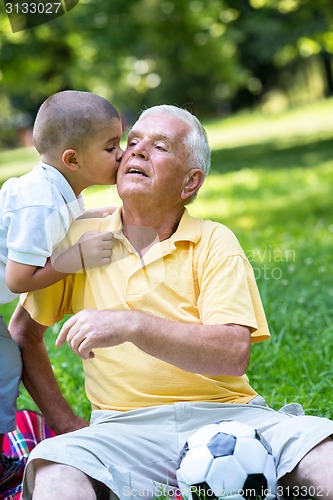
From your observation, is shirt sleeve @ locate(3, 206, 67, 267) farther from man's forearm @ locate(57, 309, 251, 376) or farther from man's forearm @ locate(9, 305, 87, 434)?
man's forearm @ locate(9, 305, 87, 434)

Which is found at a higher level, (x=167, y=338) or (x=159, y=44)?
(x=167, y=338)

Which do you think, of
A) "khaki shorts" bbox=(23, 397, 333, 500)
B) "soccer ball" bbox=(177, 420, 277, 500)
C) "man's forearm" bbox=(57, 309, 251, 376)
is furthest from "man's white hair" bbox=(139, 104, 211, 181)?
"soccer ball" bbox=(177, 420, 277, 500)

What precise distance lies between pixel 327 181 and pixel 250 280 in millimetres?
9334

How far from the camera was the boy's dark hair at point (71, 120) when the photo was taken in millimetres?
3082

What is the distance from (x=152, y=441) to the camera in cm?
290

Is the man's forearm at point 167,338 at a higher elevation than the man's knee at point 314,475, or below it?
higher

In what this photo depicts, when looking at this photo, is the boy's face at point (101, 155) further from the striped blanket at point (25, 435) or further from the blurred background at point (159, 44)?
the striped blanket at point (25, 435)

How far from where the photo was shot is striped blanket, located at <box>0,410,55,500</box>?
142 inches

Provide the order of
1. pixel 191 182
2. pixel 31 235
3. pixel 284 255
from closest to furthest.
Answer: pixel 31 235
pixel 191 182
pixel 284 255

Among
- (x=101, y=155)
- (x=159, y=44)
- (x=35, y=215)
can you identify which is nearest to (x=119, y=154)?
(x=101, y=155)

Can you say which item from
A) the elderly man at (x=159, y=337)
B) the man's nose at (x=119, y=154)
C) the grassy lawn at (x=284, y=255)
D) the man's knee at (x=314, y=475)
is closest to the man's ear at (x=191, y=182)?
the elderly man at (x=159, y=337)

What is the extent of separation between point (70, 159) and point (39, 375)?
950 millimetres

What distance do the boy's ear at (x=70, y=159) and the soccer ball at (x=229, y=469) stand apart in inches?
42.0

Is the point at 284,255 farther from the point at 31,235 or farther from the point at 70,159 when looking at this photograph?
the point at 31,235
